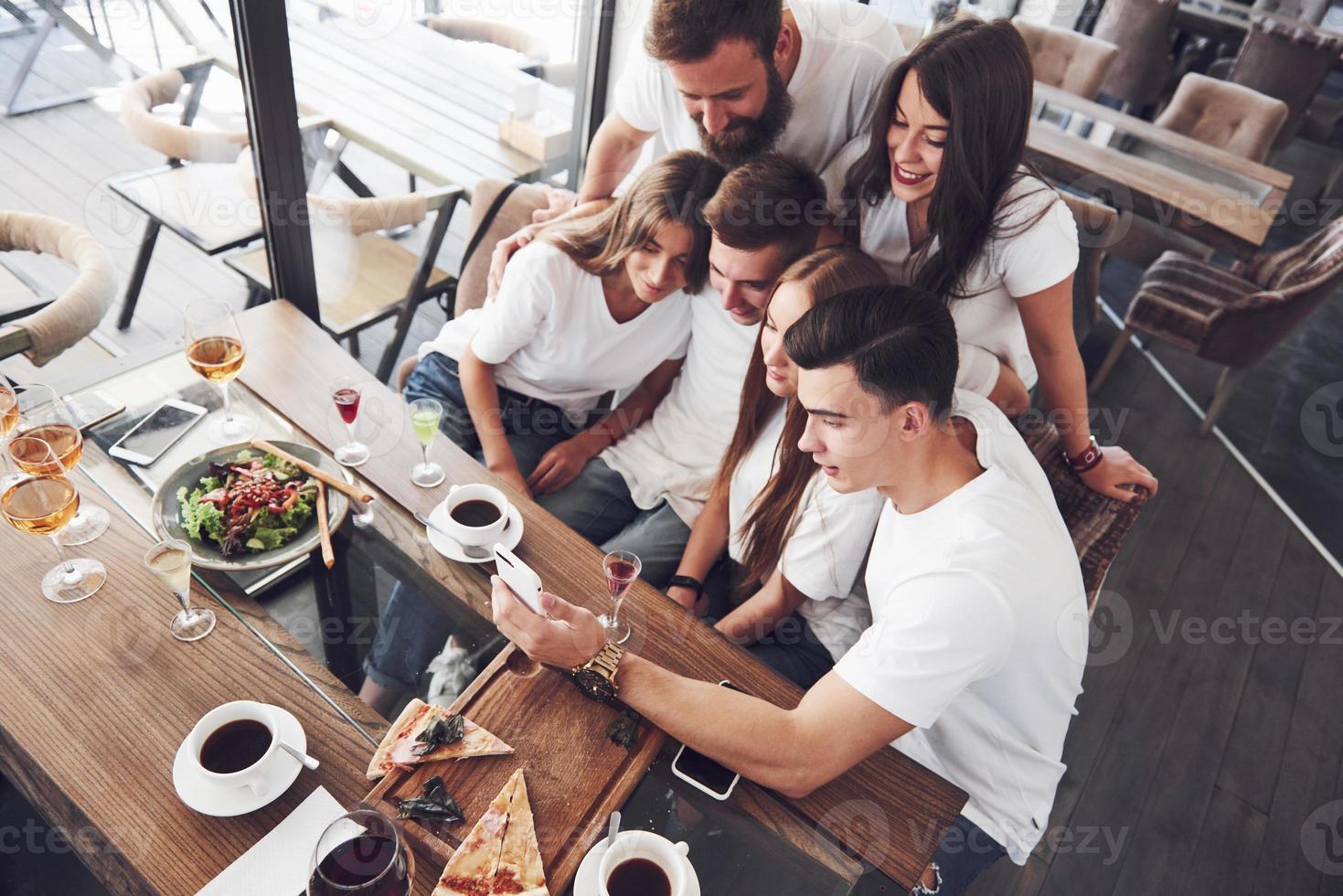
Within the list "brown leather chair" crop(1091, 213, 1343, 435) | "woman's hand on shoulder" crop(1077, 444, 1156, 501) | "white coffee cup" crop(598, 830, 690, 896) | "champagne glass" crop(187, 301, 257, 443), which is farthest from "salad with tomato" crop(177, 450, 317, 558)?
"brown leather chair" crop(1091, 213, 1343, 435)

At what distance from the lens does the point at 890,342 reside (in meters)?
1.30

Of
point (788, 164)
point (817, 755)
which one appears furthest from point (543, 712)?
point (788, 164)

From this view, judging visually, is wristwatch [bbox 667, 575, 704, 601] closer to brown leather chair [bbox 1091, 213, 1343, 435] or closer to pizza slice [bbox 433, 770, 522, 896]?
pizza slice [bbox 433, 770, 522, 896]

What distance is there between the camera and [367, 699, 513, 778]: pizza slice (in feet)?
3.71

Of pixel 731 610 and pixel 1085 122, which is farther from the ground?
pixel 1085 122

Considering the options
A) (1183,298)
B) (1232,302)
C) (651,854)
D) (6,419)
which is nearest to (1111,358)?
(1183,298)

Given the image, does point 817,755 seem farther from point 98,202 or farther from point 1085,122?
point 1085,122

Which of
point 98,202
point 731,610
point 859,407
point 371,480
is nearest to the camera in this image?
point 859,407

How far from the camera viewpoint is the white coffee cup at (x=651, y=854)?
105cm

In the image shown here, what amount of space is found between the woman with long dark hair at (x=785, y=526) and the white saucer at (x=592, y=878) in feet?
2.12

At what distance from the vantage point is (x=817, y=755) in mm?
1191

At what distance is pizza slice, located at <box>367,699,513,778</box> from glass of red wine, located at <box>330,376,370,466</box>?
0.58 meters

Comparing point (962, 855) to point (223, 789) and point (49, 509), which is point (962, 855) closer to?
point (223, 789)

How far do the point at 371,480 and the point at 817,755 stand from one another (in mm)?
933
